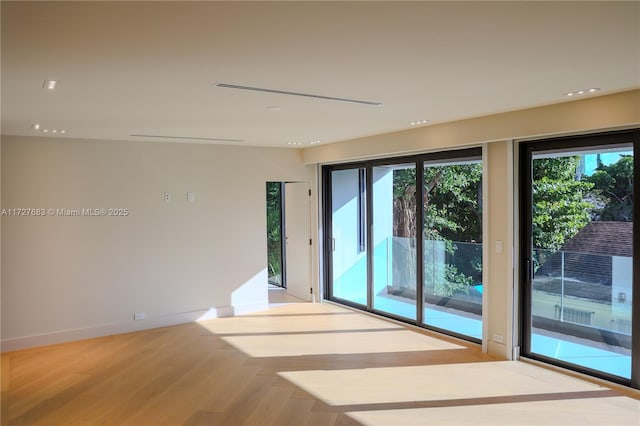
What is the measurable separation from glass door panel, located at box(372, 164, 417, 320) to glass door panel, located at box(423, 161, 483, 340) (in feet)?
0.88

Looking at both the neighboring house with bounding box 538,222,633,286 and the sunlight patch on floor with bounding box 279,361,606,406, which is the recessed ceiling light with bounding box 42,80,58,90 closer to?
the sunlight patch on floor with bounding box 279,361,606,406

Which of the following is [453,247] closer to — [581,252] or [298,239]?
[581,252]

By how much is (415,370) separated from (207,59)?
3.41 m

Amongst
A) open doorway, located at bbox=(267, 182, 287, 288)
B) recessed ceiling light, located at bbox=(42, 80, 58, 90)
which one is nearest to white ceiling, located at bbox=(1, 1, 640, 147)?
recessed ceiling light, located at bbox=(42, 80, 58, 90)

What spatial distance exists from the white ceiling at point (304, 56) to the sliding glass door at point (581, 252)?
0.63 meters

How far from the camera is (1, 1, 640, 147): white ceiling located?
1.97m

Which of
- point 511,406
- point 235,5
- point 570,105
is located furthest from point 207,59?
point 511,406

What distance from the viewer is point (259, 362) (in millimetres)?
4867

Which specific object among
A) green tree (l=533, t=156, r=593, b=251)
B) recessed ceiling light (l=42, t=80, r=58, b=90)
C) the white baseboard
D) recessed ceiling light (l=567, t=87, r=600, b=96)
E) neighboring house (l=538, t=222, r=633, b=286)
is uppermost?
recessed ceiling light (l=567, t=87, r=600, b=96)

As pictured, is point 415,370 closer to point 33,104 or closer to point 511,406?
point 511,406

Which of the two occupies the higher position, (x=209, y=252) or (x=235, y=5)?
(x=235, y=5)

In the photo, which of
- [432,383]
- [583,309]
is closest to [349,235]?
[432,383]

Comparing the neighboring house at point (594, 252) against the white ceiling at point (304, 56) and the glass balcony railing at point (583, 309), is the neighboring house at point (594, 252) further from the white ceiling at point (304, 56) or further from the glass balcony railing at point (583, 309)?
the white ceiling at point (304, 56)

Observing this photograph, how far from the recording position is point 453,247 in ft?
18.1
